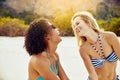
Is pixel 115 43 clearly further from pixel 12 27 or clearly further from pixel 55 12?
pixel 12 27

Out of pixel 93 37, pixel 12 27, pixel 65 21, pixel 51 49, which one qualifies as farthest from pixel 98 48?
pixel 12 27

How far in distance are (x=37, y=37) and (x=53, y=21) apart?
4.69 ft

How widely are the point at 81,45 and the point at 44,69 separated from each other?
0.58 m

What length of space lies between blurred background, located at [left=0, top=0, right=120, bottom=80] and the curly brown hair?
1380 mm

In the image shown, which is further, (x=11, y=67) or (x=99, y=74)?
(x=11, y=67)

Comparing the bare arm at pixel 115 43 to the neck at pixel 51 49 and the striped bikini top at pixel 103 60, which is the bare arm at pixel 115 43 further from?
the neck at pixel 51 49

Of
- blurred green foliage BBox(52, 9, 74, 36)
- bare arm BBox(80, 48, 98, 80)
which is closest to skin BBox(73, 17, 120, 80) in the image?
bare arm BBox(80, 48, 98, 80)

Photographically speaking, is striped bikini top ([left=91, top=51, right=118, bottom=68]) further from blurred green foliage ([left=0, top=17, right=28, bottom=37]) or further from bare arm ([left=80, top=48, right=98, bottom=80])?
blurred green foliage ([left=0, top=17, right=28, bottom=37])

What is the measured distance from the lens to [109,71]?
7.40 feet

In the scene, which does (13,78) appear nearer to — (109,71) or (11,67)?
(11,67)

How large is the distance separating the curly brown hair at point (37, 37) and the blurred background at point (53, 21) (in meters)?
1.38

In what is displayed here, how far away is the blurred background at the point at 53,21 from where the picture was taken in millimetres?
3195

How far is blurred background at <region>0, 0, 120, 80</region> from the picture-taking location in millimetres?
3195

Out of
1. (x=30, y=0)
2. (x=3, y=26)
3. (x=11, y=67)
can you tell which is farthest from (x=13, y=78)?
(x=30, y=0)
